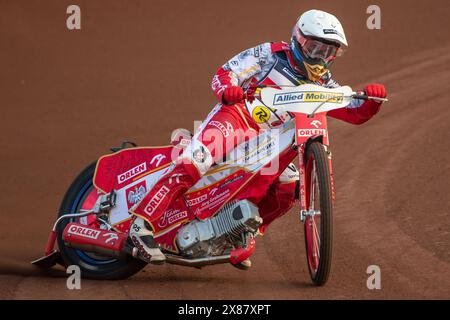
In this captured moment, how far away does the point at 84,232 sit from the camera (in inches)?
327

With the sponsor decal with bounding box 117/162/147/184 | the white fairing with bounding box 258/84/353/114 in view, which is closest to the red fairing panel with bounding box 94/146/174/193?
the sponsor decal with bounding box 117/162/147/184

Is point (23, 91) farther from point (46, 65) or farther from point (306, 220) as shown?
point (306, 220)

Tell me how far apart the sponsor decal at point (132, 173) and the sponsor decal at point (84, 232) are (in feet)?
1.63

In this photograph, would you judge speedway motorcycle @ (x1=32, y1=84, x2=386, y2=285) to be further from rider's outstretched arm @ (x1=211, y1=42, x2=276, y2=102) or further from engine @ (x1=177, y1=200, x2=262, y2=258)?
rider's outstretched arm @ (x1=211, y1=42, x2=276, y2=102)

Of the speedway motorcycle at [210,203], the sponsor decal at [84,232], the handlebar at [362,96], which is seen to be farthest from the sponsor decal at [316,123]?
the sponsor decal at [84,232]

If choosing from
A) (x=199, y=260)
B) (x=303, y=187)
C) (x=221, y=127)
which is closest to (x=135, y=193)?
(x=199, y=260)

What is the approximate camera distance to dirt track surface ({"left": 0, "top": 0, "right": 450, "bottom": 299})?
8.13m

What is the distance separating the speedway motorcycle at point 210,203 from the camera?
755 centimetres

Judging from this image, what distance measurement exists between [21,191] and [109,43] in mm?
6210

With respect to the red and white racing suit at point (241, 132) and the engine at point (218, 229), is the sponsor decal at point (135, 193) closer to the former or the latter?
the red and white racing suit at point (241, 132)

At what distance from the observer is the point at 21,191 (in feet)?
38.1

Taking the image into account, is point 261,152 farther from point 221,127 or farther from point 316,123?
point 316,123

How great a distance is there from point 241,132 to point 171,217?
2.90ft

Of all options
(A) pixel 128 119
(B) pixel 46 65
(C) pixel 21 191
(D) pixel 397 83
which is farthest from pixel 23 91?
(D) pixel 397 83
